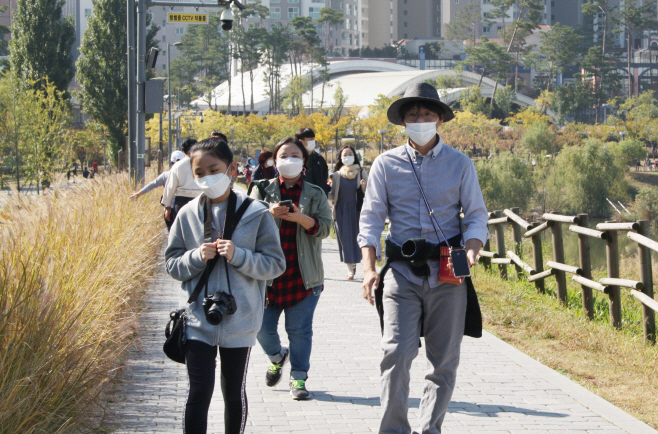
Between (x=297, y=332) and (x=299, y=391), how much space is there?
392 mm

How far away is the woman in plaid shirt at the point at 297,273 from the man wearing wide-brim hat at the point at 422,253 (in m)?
1.21

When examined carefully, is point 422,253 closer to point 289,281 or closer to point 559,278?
point 289,281

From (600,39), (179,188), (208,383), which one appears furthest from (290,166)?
(600,39)

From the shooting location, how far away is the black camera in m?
3.54

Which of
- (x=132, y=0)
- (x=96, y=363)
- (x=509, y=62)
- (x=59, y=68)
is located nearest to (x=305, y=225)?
(x=96, y=363)

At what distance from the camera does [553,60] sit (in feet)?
362

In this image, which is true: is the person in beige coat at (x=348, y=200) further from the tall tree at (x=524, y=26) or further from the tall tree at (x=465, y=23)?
the tall tree at (x=465, y=23)

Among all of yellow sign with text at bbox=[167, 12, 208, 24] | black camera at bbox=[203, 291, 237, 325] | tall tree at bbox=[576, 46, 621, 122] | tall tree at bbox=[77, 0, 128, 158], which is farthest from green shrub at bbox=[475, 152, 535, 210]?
tall tree at bbox=[576, 46, 621, 122]

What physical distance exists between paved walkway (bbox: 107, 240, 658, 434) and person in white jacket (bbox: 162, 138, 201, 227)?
155 cm

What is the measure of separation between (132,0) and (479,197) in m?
12.7

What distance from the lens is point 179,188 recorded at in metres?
8.46

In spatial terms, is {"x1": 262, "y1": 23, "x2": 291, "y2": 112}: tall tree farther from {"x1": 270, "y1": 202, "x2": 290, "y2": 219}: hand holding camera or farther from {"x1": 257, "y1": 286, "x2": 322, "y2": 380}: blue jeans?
{"x1": 270, "y1": 202, "x2": 290, "y2": 219}: hand holding camera

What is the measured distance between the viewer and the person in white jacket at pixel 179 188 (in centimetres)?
835

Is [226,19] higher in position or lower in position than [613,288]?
higher
